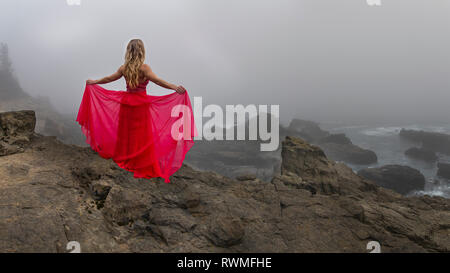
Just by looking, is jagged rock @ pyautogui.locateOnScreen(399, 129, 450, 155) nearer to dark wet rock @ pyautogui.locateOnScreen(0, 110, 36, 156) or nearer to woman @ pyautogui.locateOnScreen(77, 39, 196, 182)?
woman @ pyautogui.locateOnScreen(77, 39, 196, 182)

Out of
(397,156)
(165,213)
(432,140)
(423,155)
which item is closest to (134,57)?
(165,213)

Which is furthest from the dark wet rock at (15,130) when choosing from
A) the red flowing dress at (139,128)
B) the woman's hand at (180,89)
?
the woman's hand at (180,89)

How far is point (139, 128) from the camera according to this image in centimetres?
561

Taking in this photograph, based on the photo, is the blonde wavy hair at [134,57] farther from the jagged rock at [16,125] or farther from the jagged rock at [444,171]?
the jagged rock at [444,171]

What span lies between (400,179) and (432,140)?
6894 cm

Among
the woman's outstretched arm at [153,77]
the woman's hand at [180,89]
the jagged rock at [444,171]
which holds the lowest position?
the jagged rock at [444,171]

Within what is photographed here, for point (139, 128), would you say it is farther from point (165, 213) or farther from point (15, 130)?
point (15, 130)

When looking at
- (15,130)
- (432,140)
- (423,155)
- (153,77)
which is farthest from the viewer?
(432,140)

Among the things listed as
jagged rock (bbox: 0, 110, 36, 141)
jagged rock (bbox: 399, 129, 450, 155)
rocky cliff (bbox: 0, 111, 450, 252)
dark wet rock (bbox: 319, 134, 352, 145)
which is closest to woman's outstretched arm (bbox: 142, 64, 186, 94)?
rocky cliff (bbox: 0, 111, 450, 252)

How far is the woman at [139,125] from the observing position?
5457mm

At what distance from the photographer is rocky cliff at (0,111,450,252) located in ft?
12.1

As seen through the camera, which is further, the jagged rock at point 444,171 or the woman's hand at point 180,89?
the jagged rock at point 444,171

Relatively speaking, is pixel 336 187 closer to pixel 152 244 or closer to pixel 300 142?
pixel 300 142

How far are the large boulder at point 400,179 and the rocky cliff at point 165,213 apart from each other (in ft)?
199
